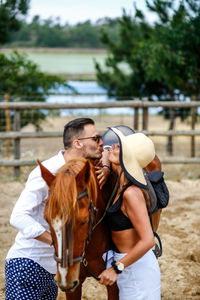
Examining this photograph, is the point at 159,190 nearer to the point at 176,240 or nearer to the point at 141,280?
the point at 141,280

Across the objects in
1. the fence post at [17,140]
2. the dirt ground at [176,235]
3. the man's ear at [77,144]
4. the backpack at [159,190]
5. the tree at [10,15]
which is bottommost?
the dirt ground at [176,235]

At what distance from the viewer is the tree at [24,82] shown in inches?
370

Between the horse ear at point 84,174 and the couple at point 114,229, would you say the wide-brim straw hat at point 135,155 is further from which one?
the horse ear at point 84,174

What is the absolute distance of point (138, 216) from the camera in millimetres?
1860

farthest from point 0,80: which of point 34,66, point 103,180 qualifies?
point 103,180

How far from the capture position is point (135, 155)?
6.53 feet

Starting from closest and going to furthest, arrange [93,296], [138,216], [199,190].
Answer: [138,216], [93,296], [199,190]

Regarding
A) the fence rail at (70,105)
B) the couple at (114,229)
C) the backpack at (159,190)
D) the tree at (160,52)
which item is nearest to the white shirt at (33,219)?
the couple at (114,229)

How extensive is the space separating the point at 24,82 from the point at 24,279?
8227 mm

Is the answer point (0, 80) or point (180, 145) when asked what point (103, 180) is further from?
point (180, 145)

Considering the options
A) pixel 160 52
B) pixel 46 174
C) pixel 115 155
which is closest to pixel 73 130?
pixel 115 155

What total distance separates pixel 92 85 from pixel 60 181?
122ft

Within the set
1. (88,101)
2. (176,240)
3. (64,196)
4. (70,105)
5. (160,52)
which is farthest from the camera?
(88,101)

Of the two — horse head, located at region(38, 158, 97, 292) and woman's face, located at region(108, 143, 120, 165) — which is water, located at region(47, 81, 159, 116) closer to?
woman's face, located at region(108, 143, 120, 165)
